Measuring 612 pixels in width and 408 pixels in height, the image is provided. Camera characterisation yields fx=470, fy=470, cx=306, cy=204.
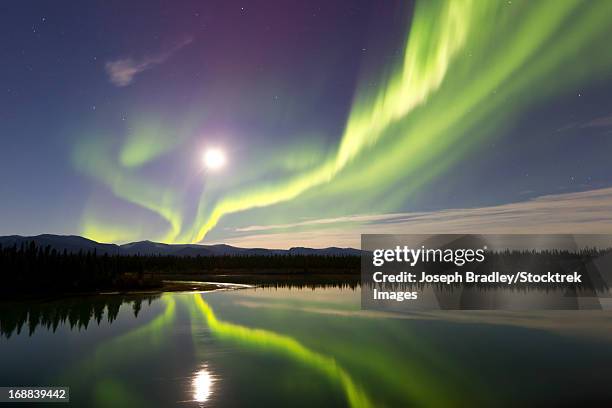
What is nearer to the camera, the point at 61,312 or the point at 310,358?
the point at 310,358

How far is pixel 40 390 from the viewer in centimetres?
2030

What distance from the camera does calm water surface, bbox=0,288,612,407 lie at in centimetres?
2012

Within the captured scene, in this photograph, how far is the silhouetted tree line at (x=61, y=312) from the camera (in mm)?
40438

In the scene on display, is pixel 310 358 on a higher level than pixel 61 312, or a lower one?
lower

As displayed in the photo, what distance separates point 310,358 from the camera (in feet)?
90.4

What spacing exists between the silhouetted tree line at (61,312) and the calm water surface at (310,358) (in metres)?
0.39

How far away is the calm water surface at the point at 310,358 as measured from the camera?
66.0 feet

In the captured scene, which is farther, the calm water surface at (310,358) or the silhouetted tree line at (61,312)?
the silhouetted tree line at (61,312)

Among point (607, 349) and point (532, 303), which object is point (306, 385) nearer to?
point (607, 349)

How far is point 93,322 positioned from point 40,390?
2356 centimetres

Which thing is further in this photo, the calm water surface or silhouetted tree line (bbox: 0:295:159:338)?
silhouetted tree line (bbox: 0:295:159:338)

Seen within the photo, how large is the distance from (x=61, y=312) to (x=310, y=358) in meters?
35.0

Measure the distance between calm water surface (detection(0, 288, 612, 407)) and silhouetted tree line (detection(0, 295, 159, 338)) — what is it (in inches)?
15.2

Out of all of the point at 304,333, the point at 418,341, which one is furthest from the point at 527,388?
the point at 304,333
